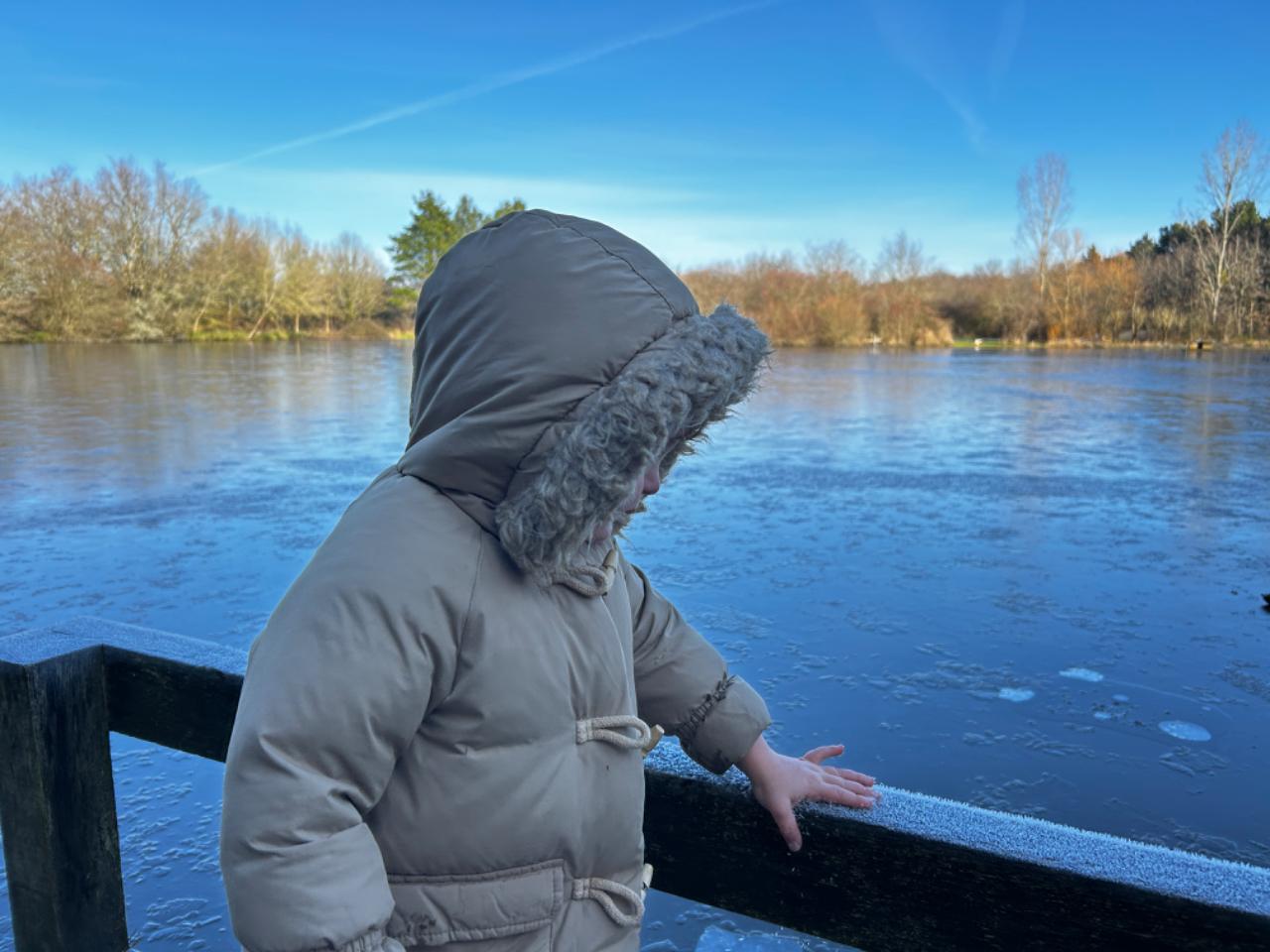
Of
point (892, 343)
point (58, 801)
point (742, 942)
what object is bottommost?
point (742, 942)

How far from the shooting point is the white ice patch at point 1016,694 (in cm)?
435

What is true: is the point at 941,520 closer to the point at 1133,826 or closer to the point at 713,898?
the point at 1133,826

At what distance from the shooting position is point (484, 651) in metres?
1.17

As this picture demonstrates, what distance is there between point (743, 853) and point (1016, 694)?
3327 mm

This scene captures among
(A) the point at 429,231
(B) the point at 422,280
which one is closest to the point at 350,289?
(A) the point at 429,231

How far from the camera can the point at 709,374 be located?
4.24ft

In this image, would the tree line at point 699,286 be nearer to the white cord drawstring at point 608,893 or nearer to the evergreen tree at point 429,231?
the evergreen tree at point 429,231

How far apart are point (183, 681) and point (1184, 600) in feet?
18.7

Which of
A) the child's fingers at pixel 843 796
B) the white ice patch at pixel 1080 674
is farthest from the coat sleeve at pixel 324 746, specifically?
the white ice patch at pixel 1080 674

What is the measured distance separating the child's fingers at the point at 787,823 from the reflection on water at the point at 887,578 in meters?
1.45

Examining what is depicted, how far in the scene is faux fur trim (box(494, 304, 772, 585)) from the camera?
1.18 metres

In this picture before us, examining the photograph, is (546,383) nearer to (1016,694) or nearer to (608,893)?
(608,893)

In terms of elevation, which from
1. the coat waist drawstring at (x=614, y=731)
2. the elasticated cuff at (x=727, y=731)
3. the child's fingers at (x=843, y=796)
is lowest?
the child's fingers at (x=843, y=796)

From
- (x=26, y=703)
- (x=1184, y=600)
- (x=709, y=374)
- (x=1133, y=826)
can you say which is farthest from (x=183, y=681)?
(x=1184, y=600)
